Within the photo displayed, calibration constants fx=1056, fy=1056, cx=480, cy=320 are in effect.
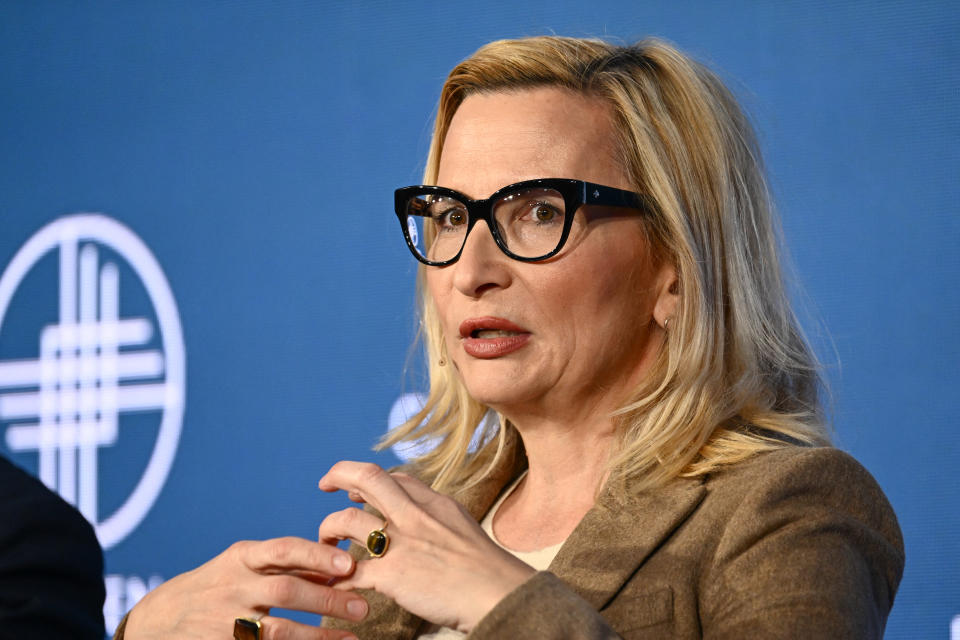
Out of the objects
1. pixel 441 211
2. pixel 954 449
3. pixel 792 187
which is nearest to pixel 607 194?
pixel 441 211

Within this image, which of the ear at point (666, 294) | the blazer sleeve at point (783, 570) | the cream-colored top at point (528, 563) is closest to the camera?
the blazer sleeve at point (783, 570)

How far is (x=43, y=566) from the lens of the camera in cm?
115

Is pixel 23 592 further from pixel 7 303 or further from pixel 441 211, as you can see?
pixel 7 303

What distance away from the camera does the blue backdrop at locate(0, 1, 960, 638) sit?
2201 mm

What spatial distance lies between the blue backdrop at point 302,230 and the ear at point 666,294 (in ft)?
2.27

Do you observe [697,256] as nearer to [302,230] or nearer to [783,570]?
[783,570]

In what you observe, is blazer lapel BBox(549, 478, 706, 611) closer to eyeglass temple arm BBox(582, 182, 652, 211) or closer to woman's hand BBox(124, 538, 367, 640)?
woman's hand BBox(124, 538, 367, 640)

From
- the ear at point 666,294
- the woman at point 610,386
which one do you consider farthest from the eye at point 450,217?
the ear at point 666,294

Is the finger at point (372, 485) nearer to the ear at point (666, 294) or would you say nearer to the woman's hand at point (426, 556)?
the woman's hand at point (426, 556)

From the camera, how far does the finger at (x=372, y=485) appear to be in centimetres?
123

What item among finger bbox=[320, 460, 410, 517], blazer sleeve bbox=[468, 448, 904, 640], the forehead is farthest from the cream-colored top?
the forehead

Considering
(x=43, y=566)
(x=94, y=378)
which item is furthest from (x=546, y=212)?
(x=94, y=378)

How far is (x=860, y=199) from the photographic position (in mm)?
2244

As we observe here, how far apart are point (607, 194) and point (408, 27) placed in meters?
1.36
